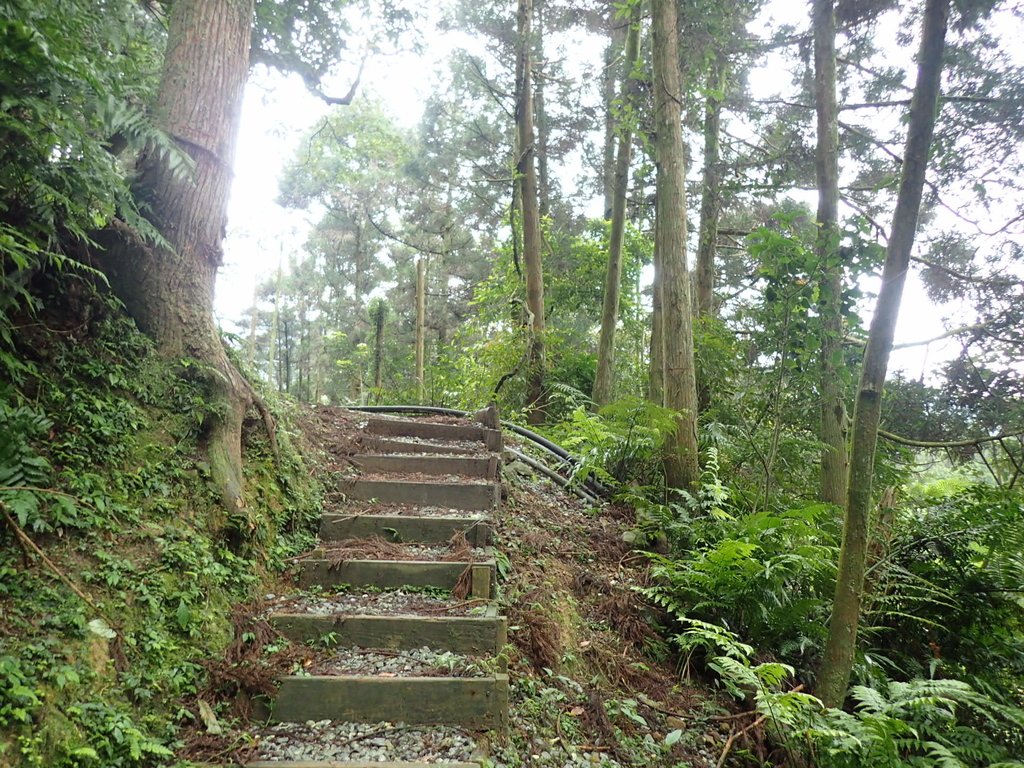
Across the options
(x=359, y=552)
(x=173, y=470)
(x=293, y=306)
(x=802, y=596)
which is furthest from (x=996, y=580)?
(x=293, y=306)

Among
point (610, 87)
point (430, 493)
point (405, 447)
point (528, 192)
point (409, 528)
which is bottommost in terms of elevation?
point (409, 528)

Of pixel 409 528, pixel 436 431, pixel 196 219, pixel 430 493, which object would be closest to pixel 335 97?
pixel 196 219

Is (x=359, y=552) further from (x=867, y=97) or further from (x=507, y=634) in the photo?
(x=867, y=97)

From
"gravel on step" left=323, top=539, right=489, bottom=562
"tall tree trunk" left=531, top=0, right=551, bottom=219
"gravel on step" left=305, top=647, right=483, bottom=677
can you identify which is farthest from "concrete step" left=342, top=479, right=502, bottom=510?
"tall tree trunk" left=531, top=0, right=551, bottom=219

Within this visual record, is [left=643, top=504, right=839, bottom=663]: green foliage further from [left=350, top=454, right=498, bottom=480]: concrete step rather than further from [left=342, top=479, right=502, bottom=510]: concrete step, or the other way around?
[left=350, top=454, right=498, bottom=480]: concrete step

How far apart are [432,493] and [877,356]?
11.2 ft

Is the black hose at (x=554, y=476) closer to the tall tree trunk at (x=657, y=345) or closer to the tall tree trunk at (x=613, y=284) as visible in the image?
the tall tree trunk at (x=657, y=345)

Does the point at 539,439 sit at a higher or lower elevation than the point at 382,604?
higher

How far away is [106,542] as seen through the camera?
2.71 metres

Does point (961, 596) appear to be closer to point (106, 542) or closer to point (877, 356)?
point (877, 356)

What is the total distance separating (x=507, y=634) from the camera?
3.48 m

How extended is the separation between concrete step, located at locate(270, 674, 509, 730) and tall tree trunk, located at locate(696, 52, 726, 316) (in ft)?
22.7

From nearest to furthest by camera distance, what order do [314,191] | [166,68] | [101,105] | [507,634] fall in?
[101,105] < [507,634] < [166,68] < [314,191]

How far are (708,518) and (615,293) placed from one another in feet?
16.2
